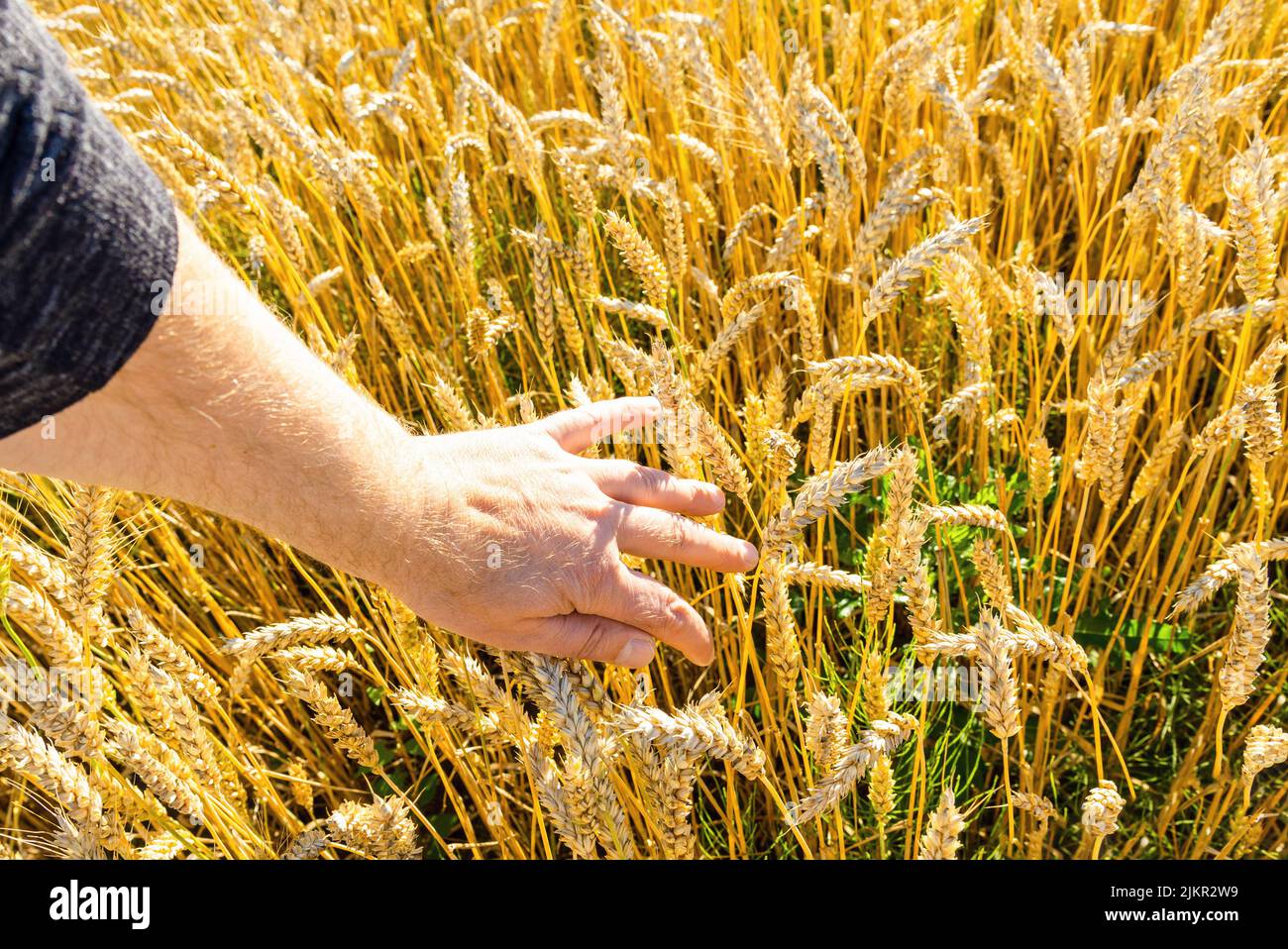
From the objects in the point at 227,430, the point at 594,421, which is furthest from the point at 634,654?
the point at 227,430

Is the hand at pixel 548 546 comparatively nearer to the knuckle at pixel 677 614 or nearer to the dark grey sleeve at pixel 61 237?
the knuckle at pixel 677 614

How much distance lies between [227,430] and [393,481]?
17cm

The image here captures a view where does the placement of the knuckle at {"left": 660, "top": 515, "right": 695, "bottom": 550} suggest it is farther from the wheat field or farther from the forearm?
the forearm

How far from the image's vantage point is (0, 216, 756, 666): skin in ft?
2.69

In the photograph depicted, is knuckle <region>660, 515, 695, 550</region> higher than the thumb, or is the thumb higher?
knuckle <region>660, 515, 695, 550</region>

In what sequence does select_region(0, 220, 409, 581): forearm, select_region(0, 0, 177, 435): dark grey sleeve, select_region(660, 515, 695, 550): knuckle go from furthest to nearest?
select_region(660, 515, 695, 550): knuckle
select_region(0, 220, 409, 581): forearm
select_region(0, 0, 177, 435): dark grey sleeve

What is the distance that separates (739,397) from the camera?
5.52 feet

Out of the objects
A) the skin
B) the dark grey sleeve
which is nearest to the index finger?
the skin

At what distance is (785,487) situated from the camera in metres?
1.20

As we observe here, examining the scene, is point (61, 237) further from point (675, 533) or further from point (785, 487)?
point (785, 487)

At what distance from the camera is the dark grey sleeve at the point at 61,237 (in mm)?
670

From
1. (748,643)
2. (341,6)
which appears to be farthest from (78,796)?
(341,6)

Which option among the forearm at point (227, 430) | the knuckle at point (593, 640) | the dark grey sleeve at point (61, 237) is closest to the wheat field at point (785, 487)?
the knuckle at point (593, 640)
